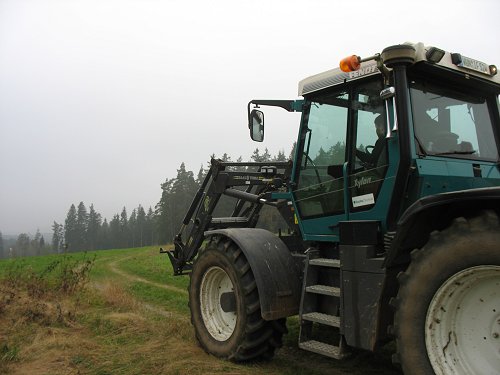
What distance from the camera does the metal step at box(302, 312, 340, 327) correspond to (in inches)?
154

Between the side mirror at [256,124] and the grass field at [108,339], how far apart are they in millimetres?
2717

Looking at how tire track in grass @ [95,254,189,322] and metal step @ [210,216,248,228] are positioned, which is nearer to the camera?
metal step @ [210,216,248,228]

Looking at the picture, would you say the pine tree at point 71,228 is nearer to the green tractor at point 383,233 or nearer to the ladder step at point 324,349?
the green tractor at point 383,233

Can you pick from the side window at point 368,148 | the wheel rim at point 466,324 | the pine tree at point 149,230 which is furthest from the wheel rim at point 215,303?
the pine tree at point 149,230

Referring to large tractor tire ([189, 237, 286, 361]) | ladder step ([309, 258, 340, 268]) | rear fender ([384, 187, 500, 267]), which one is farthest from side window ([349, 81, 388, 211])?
large tractor tire ([189, 237, 286, 361])

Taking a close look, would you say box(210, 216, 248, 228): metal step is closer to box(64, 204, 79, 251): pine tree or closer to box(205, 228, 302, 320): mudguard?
box(205, 228, 302, 320): mudguard

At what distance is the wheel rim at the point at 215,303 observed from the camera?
530cm

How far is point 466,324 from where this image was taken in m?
2.89

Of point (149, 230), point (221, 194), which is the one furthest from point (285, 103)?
point (149, 230)

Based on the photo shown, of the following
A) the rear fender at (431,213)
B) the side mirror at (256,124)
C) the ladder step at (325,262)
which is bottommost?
the ladder step at (325,262)

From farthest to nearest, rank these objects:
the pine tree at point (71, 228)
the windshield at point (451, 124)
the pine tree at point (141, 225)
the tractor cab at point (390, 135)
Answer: the pine tree at point (71, 228) → the pine tree at point (141, 225) → the windshield at point (451, 124) → the tractor cab at point (390, 135)

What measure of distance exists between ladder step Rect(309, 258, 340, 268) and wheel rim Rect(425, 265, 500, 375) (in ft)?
4.26

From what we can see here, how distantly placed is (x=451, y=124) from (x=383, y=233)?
125 centimetres

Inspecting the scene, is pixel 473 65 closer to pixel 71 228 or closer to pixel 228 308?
pixel 228 308
